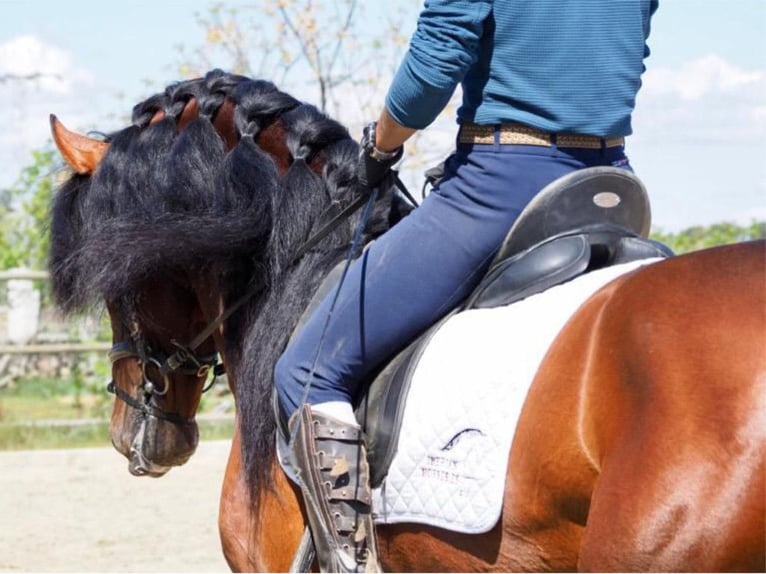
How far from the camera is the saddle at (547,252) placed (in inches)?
107

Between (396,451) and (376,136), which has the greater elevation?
(376,136)

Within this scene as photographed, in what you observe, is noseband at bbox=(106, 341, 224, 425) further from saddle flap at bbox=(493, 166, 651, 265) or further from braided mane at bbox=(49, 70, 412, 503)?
saddle flap at bbox=(493, 166, 651, 265)

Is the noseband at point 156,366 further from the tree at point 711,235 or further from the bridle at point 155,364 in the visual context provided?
the tree at point 711,235

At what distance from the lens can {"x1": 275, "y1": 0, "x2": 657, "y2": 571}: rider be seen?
8.89 feet

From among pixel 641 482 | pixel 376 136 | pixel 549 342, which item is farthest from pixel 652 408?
pixel 376 136

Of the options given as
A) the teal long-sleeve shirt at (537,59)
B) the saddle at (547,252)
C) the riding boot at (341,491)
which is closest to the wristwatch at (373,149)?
the teal long-sleeve shirt at (537,59)

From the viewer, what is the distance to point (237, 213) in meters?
3.40

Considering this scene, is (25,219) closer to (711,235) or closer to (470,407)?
(711,235)

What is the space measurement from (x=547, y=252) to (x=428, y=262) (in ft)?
0.96

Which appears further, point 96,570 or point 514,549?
point 96,570

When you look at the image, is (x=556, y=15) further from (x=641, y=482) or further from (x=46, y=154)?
(x=46, y=154)

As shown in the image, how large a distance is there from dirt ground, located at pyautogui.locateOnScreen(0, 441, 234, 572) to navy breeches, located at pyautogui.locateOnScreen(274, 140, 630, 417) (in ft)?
10.8

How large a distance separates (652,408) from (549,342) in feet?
1.20

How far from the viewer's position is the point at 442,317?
2.86m
